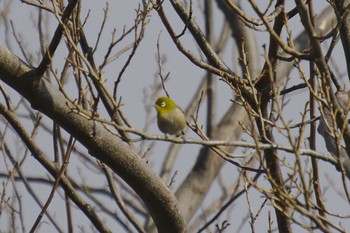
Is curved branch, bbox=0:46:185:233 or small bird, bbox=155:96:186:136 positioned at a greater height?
small bird, bbox=155:96:186:136

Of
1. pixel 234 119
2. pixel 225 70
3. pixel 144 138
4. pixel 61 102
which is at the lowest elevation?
pixel 144 138

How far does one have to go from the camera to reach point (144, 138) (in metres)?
2.88

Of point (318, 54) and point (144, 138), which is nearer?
point (318, 54)

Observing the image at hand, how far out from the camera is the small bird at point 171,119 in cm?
526

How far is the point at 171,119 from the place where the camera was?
17.3 ft

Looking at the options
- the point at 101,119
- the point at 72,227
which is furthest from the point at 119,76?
the point at 101,119

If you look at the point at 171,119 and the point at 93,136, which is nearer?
the point at 93,136

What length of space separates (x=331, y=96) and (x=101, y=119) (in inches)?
34.6

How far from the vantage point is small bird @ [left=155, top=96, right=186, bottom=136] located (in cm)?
526

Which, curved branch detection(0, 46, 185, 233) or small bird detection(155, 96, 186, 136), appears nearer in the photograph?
Result: curved branch detection(0, 46, 185, 233)

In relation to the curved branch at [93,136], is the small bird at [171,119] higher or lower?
higher

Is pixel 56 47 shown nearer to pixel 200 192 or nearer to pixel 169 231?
pixel 169 231

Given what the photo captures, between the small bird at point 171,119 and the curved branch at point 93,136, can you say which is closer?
the curved branch at point 93,136

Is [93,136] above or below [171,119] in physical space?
below
